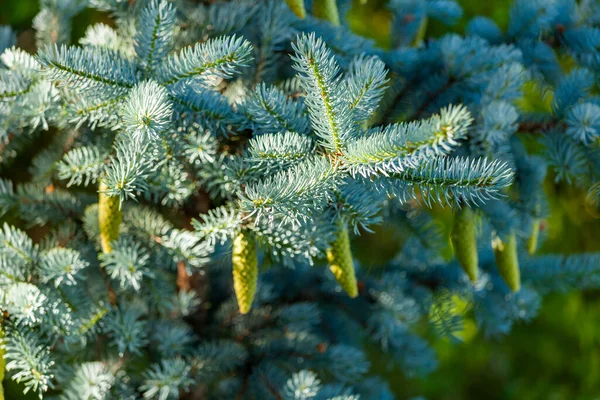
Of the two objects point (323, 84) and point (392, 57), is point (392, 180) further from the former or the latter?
point (392, 57)

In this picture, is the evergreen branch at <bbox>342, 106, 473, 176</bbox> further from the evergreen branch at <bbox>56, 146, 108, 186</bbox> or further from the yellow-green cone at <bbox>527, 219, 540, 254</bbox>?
the yellow-green cone at <bbox>527, 219, 540, 254</bbox>

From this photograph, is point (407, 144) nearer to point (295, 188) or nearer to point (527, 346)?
point (295, 188)

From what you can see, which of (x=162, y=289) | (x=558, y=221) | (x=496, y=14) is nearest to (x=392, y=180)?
(x=162, y=289)

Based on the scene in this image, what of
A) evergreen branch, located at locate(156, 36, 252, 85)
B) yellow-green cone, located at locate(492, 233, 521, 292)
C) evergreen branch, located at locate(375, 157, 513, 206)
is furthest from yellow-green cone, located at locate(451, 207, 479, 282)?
evergreen branch, located at locate(156, 36, 252, 85)

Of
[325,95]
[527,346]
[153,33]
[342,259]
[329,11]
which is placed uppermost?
[329,11]

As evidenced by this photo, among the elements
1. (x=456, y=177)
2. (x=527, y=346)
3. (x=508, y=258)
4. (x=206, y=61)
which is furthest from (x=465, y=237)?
(x=527, y=346)

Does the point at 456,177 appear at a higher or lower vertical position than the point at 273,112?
lower

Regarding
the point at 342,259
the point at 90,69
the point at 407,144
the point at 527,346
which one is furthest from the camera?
the point at 527,346
